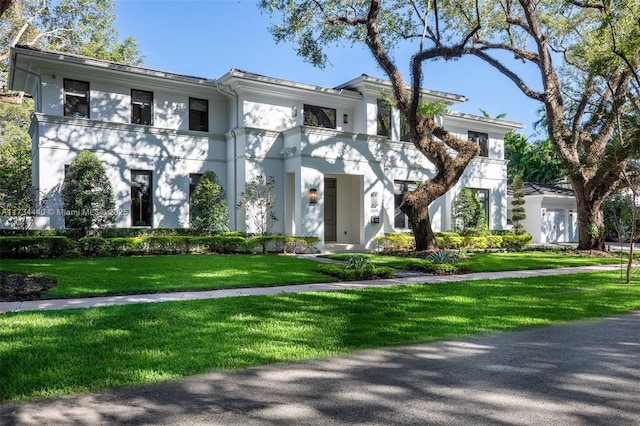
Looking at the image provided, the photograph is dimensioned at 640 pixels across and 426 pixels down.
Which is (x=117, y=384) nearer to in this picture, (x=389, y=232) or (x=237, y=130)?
(x=237, y=130)

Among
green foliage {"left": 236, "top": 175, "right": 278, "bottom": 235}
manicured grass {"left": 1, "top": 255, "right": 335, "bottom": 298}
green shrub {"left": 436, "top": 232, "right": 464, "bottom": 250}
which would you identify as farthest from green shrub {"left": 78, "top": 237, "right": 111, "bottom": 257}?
green shrub {"left": 436, "top": 232, "right": 464, "bottom": 250}

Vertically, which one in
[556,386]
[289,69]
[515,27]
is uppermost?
[515,27]

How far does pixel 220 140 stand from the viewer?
19.2 m

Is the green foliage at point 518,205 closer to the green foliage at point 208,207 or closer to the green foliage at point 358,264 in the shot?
the green foliage at point 208,207

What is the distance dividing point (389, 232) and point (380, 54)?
745cm

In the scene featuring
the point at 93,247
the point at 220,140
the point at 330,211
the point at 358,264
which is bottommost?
the point at 358,264

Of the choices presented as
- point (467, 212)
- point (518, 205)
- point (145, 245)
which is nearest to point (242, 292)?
point (145, 245)

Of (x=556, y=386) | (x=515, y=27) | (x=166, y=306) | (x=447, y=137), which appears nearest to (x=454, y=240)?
(x=447, y=137)

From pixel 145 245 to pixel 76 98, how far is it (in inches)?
233

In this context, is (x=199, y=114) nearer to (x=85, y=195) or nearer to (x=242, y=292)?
(x=85, y=195)

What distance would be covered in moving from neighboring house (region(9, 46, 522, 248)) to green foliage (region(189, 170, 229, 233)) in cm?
80

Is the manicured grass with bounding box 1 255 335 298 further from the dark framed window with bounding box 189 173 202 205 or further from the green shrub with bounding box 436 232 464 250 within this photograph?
the green shrub with bounding box 436 232 464 250

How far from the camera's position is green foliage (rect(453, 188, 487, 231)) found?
22.9 m

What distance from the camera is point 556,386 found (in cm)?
404
